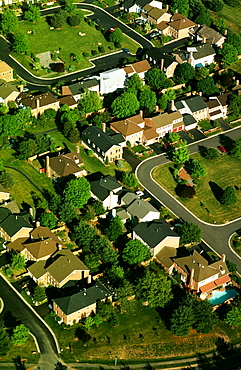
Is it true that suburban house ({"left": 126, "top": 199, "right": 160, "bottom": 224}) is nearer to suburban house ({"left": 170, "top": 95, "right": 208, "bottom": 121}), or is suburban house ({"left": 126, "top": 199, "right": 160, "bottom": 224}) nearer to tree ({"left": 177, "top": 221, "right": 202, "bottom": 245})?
tree ({"left": 177, "top": 221, "right": 202, "bottom": 245})

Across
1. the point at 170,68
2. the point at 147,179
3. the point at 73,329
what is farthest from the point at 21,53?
the point at 73,329

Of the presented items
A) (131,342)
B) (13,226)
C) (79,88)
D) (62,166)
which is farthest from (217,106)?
(131,342)

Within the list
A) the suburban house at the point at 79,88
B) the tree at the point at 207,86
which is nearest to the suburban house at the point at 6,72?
the suburban house at the point at 79,88

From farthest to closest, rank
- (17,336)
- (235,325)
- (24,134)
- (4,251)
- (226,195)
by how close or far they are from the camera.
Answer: (24,134)
(226,195)
(4,251)
(235,325)
(17,336)

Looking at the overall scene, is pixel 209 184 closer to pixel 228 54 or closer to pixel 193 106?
pixel 193 106

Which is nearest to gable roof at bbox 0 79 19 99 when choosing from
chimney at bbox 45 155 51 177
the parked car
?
chimney at bbox 45 155 51 177

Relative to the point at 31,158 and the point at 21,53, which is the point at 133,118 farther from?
the point at 21,53

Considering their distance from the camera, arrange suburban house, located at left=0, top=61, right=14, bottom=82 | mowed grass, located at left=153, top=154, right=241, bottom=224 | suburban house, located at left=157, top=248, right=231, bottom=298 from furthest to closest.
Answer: suburban house, located at left=0, top=61, right=14, bottom=82
mowed grass, located at left=153, top=154, right=241, bottom=224
suburban house, located at left=157, top=248, right=231, bottom=298
